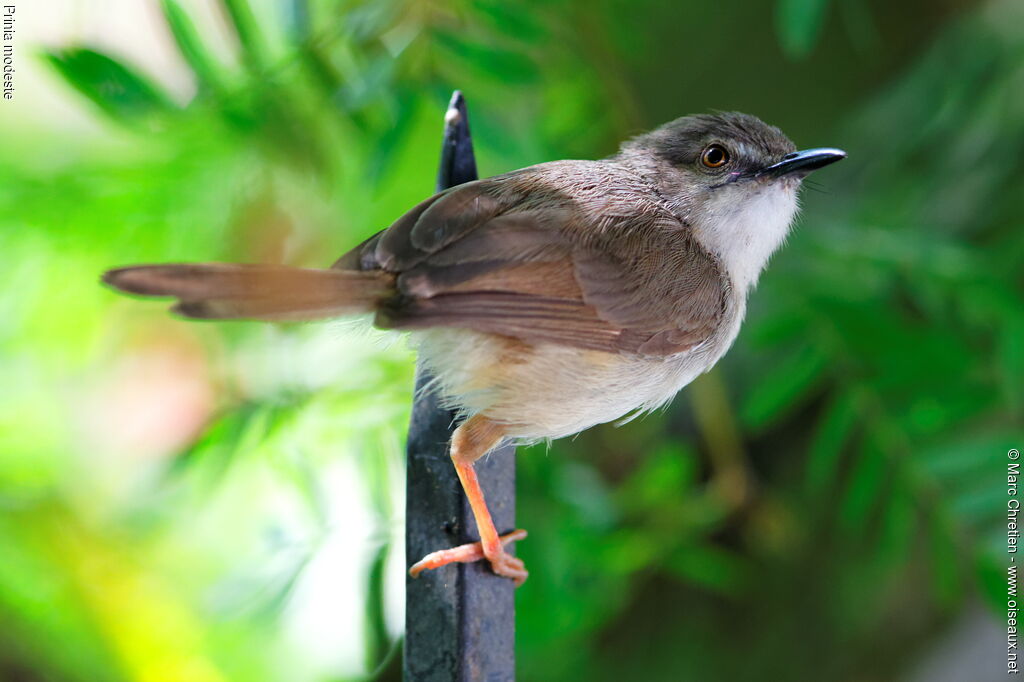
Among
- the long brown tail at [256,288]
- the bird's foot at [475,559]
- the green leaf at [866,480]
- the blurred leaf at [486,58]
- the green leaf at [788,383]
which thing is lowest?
the bird's foot at [475,559]

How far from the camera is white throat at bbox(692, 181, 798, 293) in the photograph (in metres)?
2.33

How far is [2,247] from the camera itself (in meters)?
3.17

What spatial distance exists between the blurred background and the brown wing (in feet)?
1.11

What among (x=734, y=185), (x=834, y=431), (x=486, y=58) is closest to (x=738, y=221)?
(x=734, y=185)

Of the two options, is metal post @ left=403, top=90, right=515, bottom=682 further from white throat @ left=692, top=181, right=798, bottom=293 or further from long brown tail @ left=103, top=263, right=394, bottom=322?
white throat @ left=692, top=181, right=798, bottom=293

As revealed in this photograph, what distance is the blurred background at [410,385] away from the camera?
264 cm

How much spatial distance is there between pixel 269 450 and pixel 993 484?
2088 mm

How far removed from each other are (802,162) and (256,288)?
51.0 inches

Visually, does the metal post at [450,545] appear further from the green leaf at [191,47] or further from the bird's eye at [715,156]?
the green leaf at [191,47]

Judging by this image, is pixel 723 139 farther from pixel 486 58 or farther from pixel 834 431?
pixel 834 431

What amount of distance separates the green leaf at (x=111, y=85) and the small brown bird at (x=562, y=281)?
2.91 feet

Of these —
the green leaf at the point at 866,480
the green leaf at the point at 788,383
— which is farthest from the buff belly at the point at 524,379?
the green leaf at the point at 866,480

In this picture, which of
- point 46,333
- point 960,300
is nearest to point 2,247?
point 46,333

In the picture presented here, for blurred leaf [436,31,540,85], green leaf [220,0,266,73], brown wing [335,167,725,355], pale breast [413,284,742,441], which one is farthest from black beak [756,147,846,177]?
green leaf [220,0,266,73]
